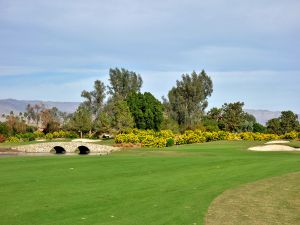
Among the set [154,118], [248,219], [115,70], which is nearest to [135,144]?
[154,118]

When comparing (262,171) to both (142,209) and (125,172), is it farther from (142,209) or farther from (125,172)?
(142,209)

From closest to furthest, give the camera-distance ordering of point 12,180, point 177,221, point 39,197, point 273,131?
1. point 177,221
2. point 39,197
3. point 12,180
4. point 273,131

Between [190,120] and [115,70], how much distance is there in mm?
24935

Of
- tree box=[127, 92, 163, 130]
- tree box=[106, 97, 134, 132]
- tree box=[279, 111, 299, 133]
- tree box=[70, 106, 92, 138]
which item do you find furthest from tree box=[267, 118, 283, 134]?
tree box=[70, 106, 92, 138]

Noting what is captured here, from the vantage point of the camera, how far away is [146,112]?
85438 millimetres

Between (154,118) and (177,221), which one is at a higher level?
(154,118)

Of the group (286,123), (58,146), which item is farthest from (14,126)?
(286,123)

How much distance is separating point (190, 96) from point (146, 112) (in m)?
23.5

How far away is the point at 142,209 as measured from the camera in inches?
480

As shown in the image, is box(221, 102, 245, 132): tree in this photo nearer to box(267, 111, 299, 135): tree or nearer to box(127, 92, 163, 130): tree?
box(267, 111, 299, 135): tree

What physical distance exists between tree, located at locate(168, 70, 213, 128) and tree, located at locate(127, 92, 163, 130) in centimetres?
1575

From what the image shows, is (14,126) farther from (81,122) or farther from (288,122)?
(288,122)

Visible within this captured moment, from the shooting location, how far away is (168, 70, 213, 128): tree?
103 m

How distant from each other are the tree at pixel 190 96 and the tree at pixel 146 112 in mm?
15754
